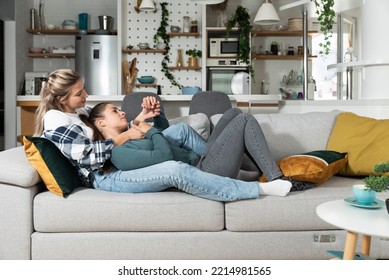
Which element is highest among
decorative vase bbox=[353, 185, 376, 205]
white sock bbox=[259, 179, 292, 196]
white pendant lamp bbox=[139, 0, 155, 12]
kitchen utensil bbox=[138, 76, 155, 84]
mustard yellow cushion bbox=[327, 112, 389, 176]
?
white pendant lamp bbox=[139, 0, 155, 12]

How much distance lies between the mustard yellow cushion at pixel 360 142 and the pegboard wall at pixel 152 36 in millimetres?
4800

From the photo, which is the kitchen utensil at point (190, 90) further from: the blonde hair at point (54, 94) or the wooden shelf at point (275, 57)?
the blonde hair at point (54, 94)

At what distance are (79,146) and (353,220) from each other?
1.39 metres

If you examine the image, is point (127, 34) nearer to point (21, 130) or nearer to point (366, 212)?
point (21, 130)

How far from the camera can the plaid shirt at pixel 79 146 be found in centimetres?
263

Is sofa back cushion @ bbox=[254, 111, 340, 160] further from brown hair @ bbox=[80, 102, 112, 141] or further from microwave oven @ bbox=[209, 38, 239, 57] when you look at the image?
microwave oven @ bbox=[209, 38, 239, 57]

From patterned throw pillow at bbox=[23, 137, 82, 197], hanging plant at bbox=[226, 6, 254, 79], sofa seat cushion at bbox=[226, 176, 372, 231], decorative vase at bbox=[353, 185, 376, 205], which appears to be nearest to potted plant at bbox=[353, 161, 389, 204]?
decorative vase at bbox=[353, 185, 376, 205]

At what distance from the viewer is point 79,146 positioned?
262cm

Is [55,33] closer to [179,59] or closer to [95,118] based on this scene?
[179,59]

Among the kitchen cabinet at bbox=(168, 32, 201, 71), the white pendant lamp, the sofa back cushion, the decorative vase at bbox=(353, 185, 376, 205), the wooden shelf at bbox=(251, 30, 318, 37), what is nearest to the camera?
the decorative vase at bbox=(353, 185, 376, 205)

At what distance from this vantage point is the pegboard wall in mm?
7859

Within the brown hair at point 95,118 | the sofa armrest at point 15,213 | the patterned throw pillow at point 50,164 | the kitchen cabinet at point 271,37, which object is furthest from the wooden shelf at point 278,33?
the sofa armrest at point 15,213

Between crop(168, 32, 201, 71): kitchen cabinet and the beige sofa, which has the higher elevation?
crop(168, 32, 201, 71): kitchen cabinet

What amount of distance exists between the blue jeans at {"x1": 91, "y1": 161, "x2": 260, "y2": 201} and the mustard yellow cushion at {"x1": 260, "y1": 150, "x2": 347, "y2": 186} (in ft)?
0.82
